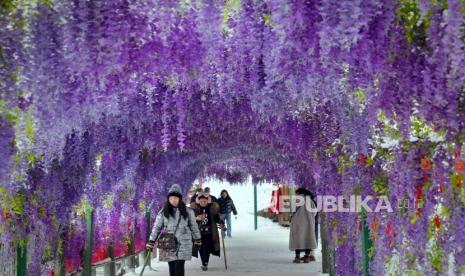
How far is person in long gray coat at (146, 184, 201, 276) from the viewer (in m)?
6.79

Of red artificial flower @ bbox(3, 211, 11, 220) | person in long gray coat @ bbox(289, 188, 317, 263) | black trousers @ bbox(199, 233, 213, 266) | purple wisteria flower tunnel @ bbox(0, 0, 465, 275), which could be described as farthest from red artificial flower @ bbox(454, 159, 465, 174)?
black trousers @ bbox(199, 233, 213, 266)

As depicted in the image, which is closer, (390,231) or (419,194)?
(419,194)

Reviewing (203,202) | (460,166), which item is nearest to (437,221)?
(460,166)

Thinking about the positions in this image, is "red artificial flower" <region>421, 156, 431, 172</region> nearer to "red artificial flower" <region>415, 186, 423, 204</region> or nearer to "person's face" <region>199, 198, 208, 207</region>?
"red artificial flower" <region>415, 186, 423, 204</region>

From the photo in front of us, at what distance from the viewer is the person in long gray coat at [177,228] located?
679 cm

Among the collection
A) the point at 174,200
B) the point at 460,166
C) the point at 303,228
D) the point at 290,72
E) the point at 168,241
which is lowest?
the point at 303,228

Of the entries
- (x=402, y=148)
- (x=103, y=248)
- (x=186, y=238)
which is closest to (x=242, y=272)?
(x=103, y=248)

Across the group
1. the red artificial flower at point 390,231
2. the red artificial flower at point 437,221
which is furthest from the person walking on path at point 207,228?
the red artificial flower at point 437,221

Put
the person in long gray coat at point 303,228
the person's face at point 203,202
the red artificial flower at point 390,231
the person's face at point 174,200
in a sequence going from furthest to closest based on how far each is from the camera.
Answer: the person in long gray coat at point 303,228 → the person's face at point 203,202 → the person's face at point 174,200 → the red artificial flower at point 390,231

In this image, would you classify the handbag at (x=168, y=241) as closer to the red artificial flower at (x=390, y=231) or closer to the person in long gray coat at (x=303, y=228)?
the red artificial flower at (x=390, y=231)

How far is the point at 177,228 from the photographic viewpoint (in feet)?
22.6

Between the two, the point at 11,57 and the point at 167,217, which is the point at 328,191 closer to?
the point at 167,217

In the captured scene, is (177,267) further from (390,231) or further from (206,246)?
(206,246)

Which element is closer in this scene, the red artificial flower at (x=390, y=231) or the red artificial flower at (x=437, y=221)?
the red artificial flower at (x=437, y=221)
